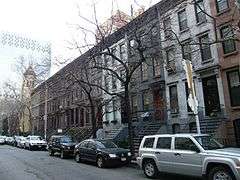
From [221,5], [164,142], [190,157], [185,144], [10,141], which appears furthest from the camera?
[10,141]

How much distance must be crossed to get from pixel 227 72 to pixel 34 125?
55472mm

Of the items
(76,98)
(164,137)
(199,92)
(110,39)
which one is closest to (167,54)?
(199,92)

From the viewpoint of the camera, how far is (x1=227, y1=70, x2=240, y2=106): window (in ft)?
68.7

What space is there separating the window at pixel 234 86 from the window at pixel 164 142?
9.89m

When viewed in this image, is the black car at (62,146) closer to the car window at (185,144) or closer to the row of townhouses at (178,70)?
the row of townhouses at (178,70)

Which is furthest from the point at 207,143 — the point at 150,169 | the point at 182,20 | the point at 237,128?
the point at 182,20

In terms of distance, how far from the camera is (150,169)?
512 inches

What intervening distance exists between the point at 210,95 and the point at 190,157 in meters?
12.3

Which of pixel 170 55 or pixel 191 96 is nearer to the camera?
pixel 191 96

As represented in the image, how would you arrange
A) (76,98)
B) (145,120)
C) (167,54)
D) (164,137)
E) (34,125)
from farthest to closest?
(34,125) < (76,98) < (145,120) < (167,54) < (164,137)

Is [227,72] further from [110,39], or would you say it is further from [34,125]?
[34,125]

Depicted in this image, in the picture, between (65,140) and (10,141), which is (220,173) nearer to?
(65,140)

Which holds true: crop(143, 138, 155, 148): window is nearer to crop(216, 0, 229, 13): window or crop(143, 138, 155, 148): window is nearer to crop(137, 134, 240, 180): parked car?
crop(137, 134, 240, 180): parked car

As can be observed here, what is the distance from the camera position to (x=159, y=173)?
13.5 m
